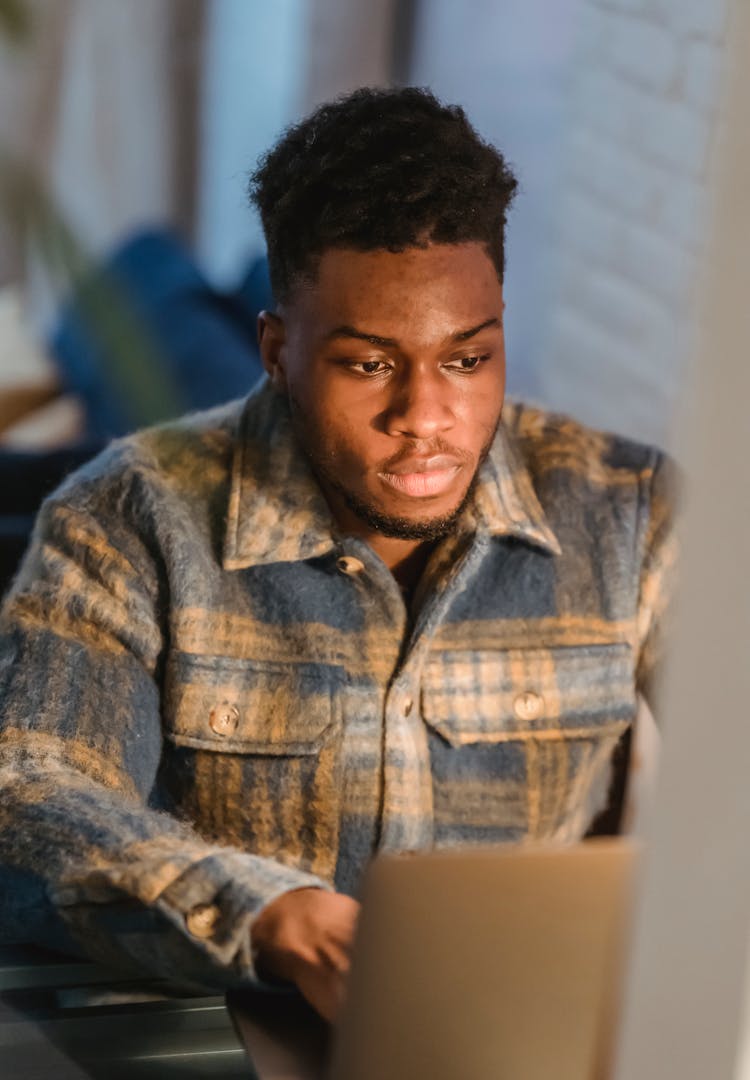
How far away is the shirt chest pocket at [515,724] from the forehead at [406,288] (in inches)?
10.6

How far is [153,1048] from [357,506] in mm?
428

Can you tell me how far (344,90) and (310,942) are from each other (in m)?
1.37

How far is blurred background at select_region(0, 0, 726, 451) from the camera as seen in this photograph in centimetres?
238

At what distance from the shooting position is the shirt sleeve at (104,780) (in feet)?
2.78

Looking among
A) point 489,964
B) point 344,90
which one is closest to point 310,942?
point 489,964

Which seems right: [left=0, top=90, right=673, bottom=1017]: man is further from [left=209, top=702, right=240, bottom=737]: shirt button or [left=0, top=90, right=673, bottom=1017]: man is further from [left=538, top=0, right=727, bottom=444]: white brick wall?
[left=538, top=0, right=727, bottom=444]: white brick wall

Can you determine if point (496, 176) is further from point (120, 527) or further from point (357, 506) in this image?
point (120, 527)

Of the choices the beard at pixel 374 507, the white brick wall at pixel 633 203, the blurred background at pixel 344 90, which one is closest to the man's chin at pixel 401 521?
the beard at pixel 374 507

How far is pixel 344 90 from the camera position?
1926mm

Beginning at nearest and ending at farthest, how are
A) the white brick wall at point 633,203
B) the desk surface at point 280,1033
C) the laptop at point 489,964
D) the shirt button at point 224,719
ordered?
the laptop at point 489,964
the desk surface at point 280,1033
the shirt button at point 224,719
the white brick wall at point 633,203

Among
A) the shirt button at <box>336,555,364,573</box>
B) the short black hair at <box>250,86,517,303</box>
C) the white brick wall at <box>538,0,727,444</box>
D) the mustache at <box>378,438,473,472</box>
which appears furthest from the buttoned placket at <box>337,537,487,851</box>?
the white brick wall at <box>538,0,727,444</box>

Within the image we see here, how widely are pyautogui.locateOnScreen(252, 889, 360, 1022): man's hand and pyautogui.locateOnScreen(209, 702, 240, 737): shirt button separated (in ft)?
0.91

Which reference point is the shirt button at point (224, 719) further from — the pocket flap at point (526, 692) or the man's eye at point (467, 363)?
the man's eye at point (467, 363)

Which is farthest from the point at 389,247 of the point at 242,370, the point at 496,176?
the point at 242,370
